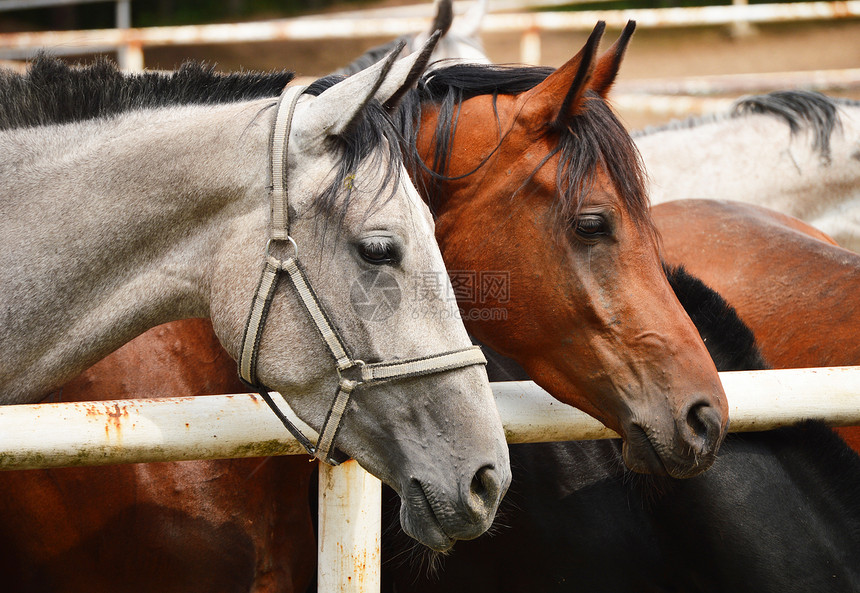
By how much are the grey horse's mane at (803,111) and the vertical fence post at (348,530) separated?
3.72m

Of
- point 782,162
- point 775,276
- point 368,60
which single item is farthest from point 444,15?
point 782,162

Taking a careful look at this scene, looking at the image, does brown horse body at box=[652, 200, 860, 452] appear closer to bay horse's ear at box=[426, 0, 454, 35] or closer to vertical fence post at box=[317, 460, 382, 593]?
vertical fence post at box=[317, 460, 382, 593]

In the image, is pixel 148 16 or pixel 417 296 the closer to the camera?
pixel 417 296

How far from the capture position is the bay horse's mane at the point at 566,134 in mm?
2084

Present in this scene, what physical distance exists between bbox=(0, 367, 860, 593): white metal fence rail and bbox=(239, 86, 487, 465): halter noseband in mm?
95

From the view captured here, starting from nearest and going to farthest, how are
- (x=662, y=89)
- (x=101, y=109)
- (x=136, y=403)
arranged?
(x=136, y=403)
(x=101, y=109)
(x=662, y=89)

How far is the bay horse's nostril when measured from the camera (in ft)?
6.02

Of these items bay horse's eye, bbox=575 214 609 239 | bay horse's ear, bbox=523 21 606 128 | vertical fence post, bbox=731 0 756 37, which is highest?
bay horse's ear, bbox=523 21 606 128

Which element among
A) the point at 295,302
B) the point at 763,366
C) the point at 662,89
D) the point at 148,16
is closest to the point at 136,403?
the point at 295,302

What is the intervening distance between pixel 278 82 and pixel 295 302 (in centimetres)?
67

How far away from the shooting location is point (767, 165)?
4.58 meters

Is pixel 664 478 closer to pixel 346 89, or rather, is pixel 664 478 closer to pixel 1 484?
pixel 346 89

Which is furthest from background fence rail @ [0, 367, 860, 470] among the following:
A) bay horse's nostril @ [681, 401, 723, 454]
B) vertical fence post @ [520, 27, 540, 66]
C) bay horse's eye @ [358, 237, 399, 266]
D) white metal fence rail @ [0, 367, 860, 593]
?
vertical fence post @ [520, 27, 540, 66]

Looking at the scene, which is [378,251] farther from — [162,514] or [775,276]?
[775,276]
